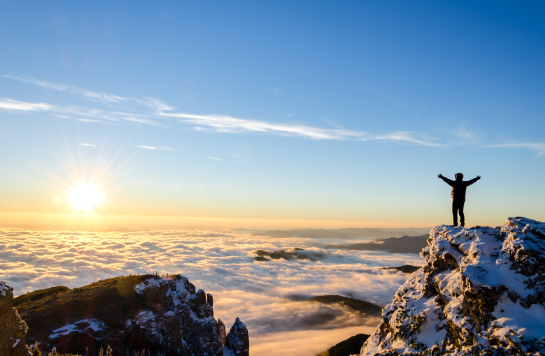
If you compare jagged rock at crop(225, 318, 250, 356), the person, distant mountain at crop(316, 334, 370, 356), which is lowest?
distant mountain at crop(316, 334, 370, 356)

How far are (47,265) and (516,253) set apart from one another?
9214 inches

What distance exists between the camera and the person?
17.3 meters

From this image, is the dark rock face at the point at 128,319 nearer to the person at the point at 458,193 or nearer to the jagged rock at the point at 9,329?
the jagged rock at the point at 9,329

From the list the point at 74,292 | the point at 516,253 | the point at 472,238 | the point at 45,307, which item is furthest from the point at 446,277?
the point at 74,292

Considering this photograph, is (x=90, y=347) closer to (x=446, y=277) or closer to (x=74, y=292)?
(x=74, y=292)

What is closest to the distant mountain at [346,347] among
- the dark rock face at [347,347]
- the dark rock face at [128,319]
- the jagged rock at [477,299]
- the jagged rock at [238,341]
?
the dark rock face at [347,347]

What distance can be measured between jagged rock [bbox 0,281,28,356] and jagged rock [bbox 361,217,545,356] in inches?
639

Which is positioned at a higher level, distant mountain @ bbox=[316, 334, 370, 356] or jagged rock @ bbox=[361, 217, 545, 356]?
jagged rock @ bbox=[361, 217, 545, 356]

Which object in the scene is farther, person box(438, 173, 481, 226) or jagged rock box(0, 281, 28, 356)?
person box(438, 173, 481, 226)

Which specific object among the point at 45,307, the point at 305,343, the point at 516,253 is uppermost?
the point at 516,253

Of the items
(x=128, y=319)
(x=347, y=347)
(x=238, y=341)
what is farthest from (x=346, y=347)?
(x=128, y=319)

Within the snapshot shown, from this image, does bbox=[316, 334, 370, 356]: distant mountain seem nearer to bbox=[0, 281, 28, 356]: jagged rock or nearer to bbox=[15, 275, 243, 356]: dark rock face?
bbox=[15, 275, 243, 356]: dark rock face

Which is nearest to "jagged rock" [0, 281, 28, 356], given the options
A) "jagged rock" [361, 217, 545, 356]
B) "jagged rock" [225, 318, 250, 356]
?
"jagged rock" [361, 217, 545, 356]

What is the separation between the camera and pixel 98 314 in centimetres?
5069
